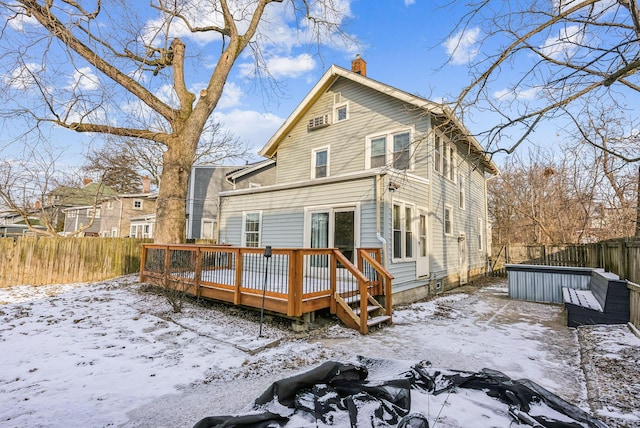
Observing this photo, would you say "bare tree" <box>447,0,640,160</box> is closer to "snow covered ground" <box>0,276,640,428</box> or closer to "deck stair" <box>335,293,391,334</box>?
"snow covered ground" <box>0,276,640,428</box>

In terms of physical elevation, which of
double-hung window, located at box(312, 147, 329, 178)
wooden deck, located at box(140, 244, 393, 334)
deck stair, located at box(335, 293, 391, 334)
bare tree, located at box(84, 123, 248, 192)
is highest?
bare tree, located at box(84, 123, 248, 192)

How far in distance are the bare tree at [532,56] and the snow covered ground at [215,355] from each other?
116 inches

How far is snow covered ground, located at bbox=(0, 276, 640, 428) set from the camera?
288cm

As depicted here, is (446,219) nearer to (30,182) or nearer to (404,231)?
(404,231)

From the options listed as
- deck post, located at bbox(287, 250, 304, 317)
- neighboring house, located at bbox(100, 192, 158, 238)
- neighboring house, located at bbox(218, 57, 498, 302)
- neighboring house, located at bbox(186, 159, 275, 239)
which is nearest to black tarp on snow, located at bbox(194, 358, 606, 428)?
deck post, located at bbox(287, 250, 304, 317)

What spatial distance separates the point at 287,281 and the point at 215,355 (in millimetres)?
1551

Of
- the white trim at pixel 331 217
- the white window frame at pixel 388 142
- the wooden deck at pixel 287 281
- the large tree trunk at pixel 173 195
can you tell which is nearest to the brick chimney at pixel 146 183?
the large tree trunk at pixel 173 195

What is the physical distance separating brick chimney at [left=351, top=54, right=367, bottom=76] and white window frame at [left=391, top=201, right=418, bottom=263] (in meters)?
6.00

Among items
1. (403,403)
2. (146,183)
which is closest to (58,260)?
(403,403)

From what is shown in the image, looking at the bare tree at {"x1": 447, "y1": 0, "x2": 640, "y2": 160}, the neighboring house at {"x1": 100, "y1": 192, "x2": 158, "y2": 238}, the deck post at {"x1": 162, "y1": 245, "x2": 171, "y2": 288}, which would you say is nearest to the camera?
the bare tree at {"x1": 447, "y1": 0, "x2": 640, "y2": 160}

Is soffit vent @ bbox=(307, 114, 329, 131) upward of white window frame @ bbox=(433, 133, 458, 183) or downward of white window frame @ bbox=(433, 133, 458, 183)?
upward

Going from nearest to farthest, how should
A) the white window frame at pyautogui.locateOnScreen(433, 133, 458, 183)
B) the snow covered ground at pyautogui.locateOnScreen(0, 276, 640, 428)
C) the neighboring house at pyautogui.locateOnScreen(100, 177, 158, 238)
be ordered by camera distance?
1. the snow covered ground at pyautogui.locateOnScreen(0, 276, 640, 428)
2. the white window frame at pyautogui.locateOnScreen(433, 133, 458, 183)
3. the neighboring house at pyautogui.locateOnScreen(100, 177, 158, 238)

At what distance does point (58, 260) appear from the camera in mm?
10094

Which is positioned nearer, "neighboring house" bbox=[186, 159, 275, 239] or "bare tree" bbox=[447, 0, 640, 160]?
"bare tree" bbox=[447, 0, 640, 160]
